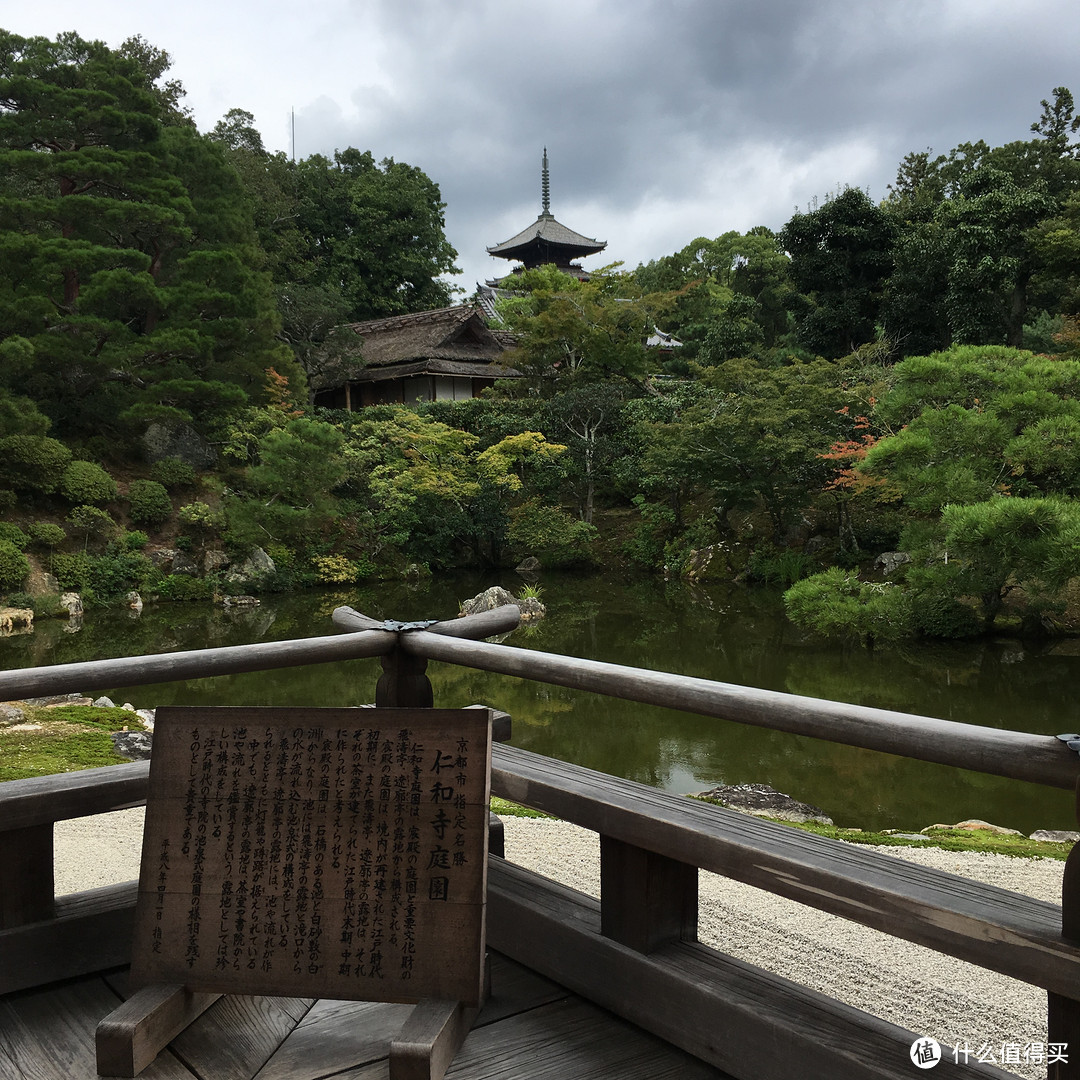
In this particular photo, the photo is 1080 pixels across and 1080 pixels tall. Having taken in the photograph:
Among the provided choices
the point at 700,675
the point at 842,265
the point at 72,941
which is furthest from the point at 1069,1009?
the point at 842,265

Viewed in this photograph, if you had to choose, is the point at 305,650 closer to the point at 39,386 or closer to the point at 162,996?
the point at 162,996

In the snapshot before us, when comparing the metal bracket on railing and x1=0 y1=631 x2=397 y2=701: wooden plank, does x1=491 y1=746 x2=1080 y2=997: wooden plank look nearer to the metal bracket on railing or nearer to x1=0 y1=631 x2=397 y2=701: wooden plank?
the metal bracket on railing

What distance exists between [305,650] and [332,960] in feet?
2.43

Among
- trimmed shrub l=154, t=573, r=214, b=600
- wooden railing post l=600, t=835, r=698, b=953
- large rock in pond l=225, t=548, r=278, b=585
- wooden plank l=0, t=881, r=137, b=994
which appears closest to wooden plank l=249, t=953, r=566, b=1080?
wooden railing post l=600, t=835, r=698, b=953

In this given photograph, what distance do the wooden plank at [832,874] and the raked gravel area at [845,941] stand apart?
873mm

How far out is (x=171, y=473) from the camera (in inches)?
613

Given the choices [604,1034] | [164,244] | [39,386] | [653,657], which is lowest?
[653,657]

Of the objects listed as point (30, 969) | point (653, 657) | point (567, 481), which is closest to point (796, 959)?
point (30, 969)

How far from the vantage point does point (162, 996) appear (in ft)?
5.04

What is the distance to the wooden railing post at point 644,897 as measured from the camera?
65.9 inches

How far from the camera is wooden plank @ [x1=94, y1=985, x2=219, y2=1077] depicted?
4.79 feet

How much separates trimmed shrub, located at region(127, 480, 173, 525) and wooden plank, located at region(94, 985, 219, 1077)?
1447cm

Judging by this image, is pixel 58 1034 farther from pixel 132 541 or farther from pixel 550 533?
pixel 550 533

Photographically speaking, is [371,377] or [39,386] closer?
[39,386]
